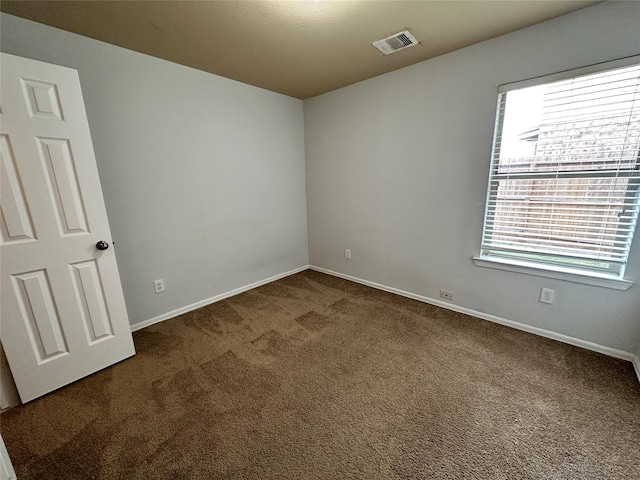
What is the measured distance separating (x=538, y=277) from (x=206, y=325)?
2.94 m

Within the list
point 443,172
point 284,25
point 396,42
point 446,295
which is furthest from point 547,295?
point 284,25

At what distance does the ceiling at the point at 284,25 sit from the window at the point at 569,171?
0.53m

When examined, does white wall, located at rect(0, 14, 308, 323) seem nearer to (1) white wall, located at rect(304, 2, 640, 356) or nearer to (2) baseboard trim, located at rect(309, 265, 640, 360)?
(1) white wall, located at rect(304, 2, 640, 356)

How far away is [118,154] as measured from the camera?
211 cm

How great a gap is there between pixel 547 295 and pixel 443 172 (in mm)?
1339

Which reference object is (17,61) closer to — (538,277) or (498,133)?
(498,133)

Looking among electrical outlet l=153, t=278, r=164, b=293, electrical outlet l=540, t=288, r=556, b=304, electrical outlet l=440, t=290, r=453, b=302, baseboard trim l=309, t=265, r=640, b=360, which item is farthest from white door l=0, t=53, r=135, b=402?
electrical outlet l=540, t=288, r=556, b=304

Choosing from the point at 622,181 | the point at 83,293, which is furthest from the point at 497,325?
the point at 83,293

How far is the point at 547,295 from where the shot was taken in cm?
207

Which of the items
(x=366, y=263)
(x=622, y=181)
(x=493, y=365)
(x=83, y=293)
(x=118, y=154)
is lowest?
(x=493, y=365)

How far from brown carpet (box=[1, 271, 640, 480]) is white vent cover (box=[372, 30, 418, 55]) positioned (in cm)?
239

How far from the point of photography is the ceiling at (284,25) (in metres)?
1.59

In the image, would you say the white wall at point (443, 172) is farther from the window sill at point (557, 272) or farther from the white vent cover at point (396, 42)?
the white vent cover at point (396, 42)

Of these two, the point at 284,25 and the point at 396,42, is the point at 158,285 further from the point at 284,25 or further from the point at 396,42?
the point at 396,42
